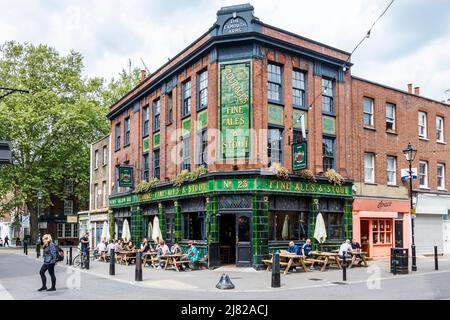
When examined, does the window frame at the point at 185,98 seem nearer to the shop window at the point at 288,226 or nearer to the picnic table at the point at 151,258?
the picnic table at the point at 151,258

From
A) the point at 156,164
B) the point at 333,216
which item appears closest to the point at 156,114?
the point at 156,164

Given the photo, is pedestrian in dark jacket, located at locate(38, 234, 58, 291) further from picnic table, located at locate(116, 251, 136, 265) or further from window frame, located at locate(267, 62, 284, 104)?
window frame, located at locate(267, 62, 284, 104)

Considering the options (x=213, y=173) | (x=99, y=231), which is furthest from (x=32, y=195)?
(x=213, y=173)

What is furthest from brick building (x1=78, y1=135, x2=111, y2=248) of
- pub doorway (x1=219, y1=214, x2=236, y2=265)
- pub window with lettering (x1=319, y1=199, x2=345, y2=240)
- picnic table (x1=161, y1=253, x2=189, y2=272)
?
pub window with lettering (x1=319, y1=199, x2=345, y2=240)

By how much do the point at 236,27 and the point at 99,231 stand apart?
77.0 ft

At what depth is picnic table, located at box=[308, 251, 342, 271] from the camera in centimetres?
2043

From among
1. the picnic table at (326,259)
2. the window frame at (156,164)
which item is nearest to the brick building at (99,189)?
the window frame at (156,164)

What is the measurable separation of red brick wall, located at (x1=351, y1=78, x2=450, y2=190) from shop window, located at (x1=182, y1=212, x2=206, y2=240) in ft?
28.0

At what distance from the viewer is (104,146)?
3938 centimetres

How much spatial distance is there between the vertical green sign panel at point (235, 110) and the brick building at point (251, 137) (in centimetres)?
5

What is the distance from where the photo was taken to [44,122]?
4669cm

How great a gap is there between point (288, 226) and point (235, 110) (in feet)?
19.4

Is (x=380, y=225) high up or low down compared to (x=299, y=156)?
down

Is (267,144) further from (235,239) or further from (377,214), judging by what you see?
(377,214)
